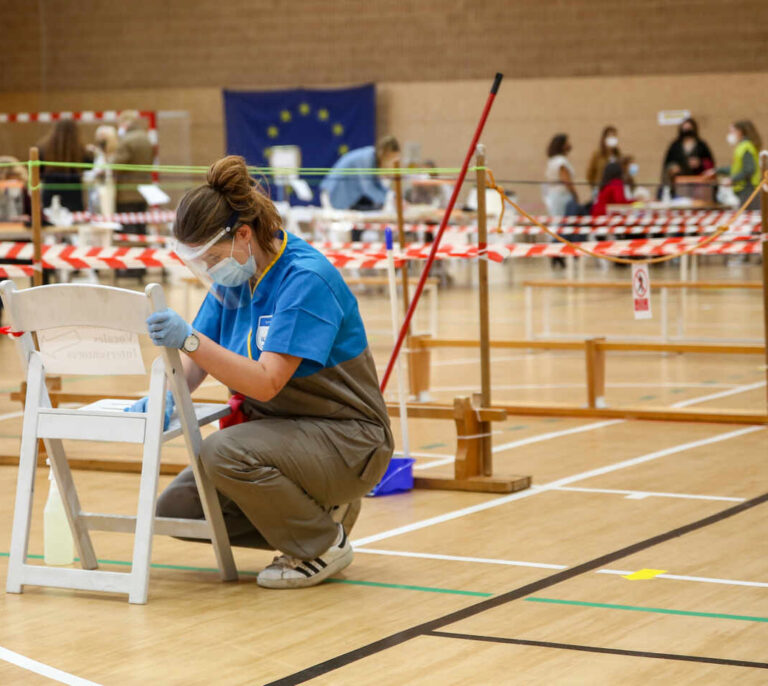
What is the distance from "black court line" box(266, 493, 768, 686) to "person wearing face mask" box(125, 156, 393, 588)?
0.45 meters

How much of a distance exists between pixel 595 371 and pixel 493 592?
2875 mm

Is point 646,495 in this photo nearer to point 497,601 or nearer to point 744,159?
point 497,601

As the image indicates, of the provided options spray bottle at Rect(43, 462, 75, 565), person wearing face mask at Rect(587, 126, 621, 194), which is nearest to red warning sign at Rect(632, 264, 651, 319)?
spray bottle at Rect(43, 462, 75, 565)

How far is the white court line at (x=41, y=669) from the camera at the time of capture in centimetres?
262

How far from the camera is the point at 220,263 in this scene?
3.17 metres

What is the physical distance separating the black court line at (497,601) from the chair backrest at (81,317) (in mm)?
889

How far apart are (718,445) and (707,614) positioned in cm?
232

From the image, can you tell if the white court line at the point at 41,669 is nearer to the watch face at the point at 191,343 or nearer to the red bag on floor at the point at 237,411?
the watch face at the point at 191,343

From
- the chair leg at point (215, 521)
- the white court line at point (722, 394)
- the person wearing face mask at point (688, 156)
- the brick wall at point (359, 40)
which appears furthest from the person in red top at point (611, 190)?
the chair leg at point (215, 521)

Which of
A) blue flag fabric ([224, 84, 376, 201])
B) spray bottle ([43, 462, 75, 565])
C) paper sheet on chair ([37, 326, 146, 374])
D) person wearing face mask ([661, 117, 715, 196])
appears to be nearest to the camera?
paper sheet on chair ([37, 326, 146, 374])

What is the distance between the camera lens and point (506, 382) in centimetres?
717

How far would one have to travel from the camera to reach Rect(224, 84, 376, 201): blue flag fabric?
19.1 metres

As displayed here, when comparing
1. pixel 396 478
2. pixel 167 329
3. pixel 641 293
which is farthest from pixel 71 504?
pixel 641 293

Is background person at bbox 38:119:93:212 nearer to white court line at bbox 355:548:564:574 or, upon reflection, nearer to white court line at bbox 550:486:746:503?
white court line at bbox 550:486:746:503
